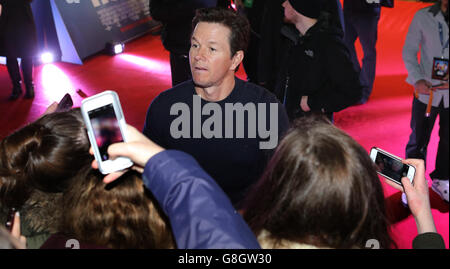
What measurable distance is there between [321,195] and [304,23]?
2.06m

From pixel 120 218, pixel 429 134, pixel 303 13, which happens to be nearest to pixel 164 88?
pixel 303 13

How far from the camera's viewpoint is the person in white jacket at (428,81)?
2863 mm

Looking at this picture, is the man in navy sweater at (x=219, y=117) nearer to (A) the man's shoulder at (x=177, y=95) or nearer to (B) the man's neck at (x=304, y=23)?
(A) the man's shoulder at (x=177, y=95)

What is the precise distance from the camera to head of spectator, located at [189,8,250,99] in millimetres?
2091

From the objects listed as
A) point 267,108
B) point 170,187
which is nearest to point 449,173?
point 267,108

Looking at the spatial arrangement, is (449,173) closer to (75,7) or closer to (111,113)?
(111,113)

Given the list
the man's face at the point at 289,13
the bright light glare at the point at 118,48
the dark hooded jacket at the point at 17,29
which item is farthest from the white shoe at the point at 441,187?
the bright light glare at the point at 118,48

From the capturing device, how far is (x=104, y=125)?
1271mm

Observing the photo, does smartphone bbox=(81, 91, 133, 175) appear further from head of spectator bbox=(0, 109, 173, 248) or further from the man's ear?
the man's ear

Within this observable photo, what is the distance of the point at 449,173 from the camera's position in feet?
10.8

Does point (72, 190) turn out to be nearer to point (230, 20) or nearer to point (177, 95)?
point (177, 95)

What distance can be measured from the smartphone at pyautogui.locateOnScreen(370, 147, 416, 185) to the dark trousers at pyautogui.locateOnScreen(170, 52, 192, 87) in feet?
7.55

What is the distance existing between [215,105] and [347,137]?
3.44 ft

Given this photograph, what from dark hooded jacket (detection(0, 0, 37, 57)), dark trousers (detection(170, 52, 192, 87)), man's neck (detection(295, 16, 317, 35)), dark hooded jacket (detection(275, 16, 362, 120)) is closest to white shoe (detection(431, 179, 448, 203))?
dark hooded jacket (detection(275, 16, 362, 120))
